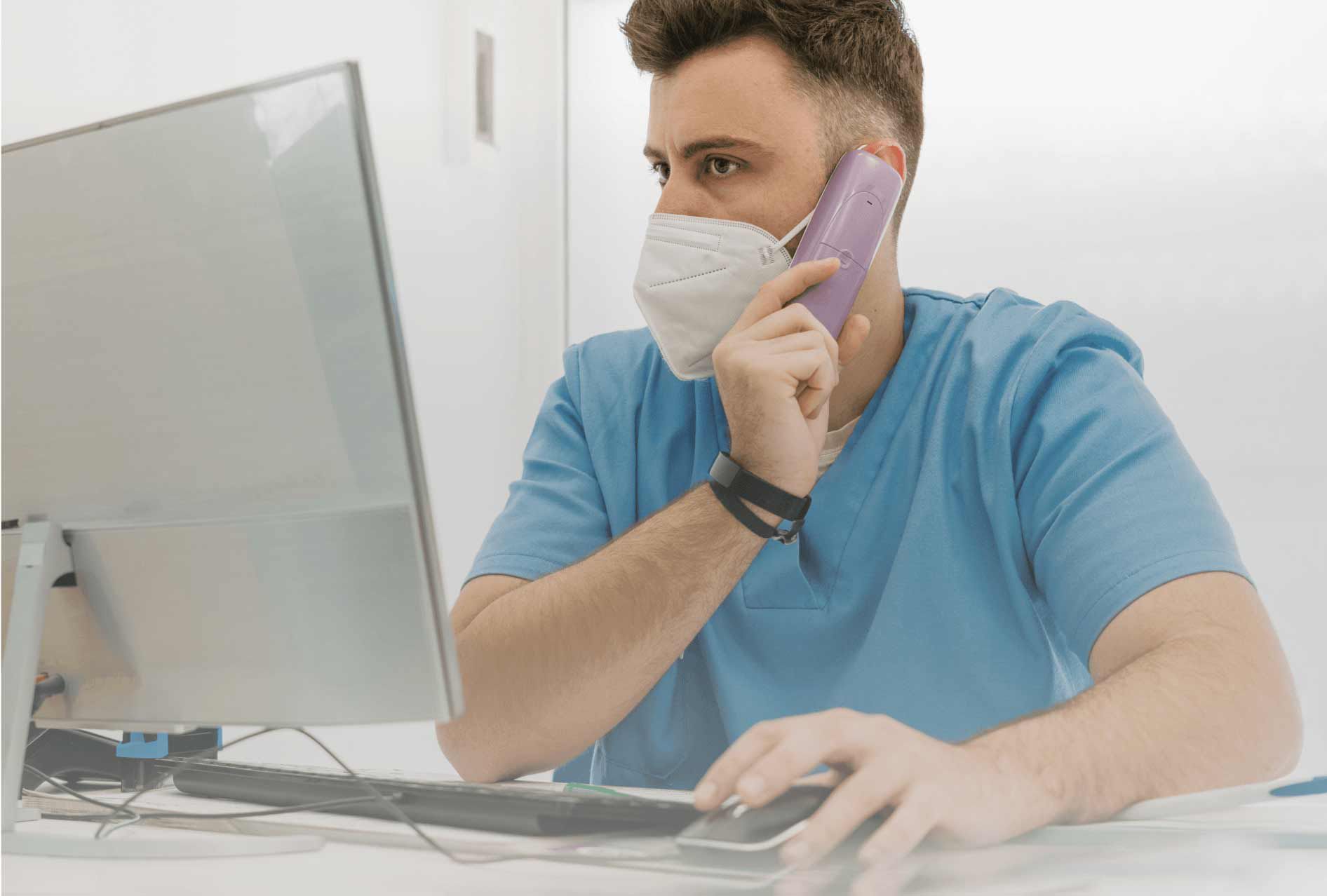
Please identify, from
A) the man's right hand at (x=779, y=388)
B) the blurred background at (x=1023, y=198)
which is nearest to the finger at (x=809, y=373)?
the man's right hand at (x=779, y=388)

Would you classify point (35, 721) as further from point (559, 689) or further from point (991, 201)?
point (991, 201)

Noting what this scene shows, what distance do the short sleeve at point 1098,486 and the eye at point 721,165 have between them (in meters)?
0.35

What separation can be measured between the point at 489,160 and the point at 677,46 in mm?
1174

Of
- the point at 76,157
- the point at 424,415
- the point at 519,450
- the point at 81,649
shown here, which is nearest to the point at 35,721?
the point at 81,649

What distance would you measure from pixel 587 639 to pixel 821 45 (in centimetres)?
67

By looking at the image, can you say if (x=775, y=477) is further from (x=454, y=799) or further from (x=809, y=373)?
(x=454, y=799)

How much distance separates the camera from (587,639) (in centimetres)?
93

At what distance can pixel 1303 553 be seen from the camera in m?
1.83

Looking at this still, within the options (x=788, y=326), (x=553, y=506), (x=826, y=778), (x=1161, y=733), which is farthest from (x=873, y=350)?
(x=826, y=778)

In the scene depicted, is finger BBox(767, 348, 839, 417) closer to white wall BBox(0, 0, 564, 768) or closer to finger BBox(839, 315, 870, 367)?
finger BBox(839, 315, 870, 367)

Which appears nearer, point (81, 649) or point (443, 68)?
point (81, 649)

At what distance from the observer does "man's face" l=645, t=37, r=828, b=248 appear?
108cm

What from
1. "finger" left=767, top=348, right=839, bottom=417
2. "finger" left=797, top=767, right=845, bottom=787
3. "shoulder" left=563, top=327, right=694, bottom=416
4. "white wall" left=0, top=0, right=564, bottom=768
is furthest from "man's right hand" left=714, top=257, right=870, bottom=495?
"white wall" left=0, top=0, right=564, bottom=768

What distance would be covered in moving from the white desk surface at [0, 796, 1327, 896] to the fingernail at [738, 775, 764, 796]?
4 centimetres
